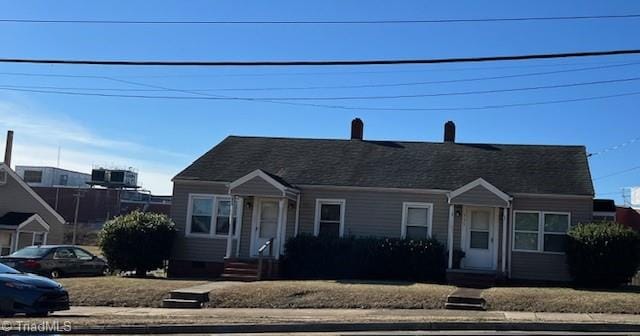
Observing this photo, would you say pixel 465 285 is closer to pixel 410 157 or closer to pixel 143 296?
pixel 410 157

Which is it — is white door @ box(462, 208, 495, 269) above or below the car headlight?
above

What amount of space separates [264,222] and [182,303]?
26.7 feet

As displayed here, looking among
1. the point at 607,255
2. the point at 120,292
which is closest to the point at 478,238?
the point at 607,255

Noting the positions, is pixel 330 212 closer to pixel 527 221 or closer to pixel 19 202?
pixel 527 221

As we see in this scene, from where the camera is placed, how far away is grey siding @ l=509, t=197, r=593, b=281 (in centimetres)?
2366

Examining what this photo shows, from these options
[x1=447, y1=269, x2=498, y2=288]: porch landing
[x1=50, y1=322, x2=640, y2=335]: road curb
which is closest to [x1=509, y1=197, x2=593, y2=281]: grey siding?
[x1=447, y1=269, x2=498, y2=288]: porch landing

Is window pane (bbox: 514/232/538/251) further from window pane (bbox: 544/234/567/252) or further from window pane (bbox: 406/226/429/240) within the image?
window pane (bbox: 406/226/429/240)

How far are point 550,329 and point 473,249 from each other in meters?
10.6

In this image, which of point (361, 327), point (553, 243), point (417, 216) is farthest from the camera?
point (417, 216)

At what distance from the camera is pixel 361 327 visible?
1357cm

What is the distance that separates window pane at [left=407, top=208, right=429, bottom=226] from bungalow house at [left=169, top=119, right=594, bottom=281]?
0.12ft

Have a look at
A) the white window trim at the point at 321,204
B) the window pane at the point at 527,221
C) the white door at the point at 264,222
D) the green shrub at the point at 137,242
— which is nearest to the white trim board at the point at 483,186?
the window pane at the point at 527,221

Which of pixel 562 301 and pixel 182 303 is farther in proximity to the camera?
pixel 182 303

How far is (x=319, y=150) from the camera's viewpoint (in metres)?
28.6
